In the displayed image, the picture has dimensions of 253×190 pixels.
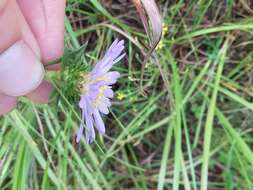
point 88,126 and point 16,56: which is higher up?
point 16,56

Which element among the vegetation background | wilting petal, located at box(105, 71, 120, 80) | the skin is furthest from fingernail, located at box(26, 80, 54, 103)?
the vegetation background

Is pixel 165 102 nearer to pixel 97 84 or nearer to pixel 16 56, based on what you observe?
pixel 97 84

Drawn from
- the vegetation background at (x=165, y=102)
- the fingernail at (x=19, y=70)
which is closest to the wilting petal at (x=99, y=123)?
the fingernail at (x=19, y=70)

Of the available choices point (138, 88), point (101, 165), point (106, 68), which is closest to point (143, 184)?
point (101, 165)

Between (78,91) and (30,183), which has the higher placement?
(78,91)

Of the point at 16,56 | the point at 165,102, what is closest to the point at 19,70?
the point at 16,56

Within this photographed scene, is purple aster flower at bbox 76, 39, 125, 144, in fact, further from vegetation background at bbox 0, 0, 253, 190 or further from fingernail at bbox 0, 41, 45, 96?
vegetation background at bbox 0, 0, 253, 190

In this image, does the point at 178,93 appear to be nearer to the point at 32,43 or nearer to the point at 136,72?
the point at 136,72
